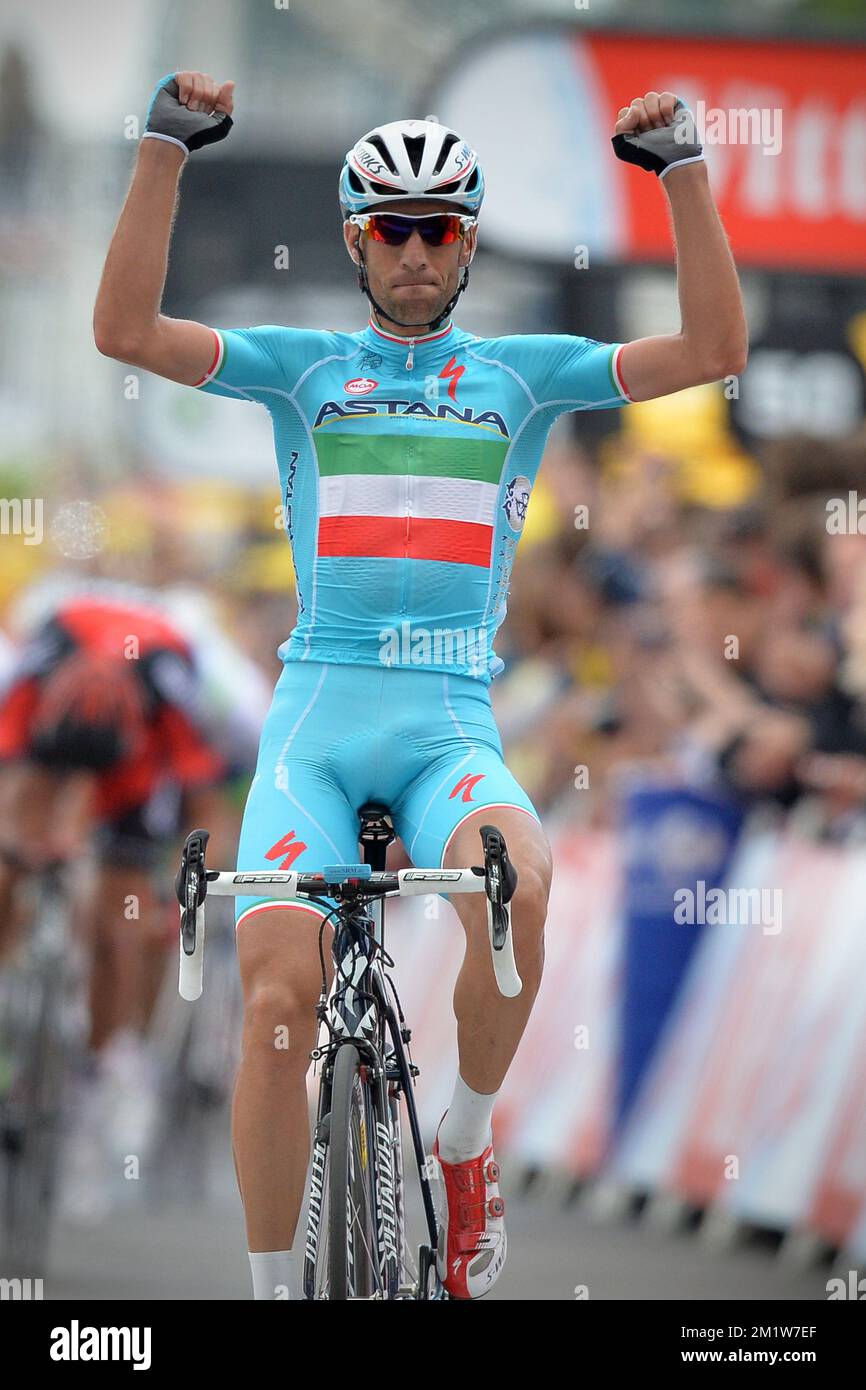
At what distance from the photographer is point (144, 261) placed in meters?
5.83

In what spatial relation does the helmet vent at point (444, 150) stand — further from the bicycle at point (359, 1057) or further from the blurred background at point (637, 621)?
the blurred background at point (637, 621)

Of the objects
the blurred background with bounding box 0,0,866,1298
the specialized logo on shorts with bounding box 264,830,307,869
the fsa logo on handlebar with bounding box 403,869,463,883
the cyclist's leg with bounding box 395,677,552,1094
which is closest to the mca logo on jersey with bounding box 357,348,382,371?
the cyclist's leg with bounding box 395,677,552,1094

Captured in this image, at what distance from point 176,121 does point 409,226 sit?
1.99 feet

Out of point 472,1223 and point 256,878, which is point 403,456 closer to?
point 256,878

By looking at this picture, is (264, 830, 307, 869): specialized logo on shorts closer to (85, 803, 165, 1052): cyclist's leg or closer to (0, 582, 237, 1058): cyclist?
(0, 582, 237, 1058): cyclist

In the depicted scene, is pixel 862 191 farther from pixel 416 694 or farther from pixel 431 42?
pixel 431 42

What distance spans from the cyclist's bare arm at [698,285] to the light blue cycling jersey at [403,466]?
212 millimetres

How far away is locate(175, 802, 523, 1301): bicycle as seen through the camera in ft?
17.7

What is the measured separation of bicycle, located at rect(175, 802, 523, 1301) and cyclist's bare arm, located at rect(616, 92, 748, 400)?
1.28 m

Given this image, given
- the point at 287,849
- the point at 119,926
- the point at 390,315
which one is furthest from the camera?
the point at 119,926

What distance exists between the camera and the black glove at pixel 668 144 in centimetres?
590

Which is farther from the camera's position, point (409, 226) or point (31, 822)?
point (31, 822)
